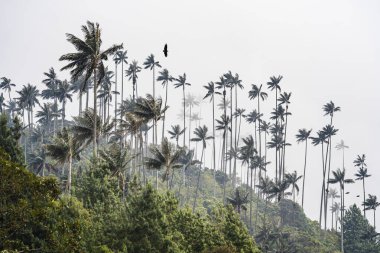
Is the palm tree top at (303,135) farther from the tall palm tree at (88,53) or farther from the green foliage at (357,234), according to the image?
the tall palm tree at (88,53)

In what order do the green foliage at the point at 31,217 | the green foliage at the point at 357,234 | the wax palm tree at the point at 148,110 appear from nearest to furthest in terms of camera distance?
the green foliage at the point at 31,217 → the wax palm tree at the point at 148,110 → the green foliage at the point at 357,234

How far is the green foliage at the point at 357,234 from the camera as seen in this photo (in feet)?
340

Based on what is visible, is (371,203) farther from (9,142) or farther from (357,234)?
(9,142)

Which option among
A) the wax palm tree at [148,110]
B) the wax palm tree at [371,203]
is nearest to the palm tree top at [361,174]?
the wax palm tree at [371,203]

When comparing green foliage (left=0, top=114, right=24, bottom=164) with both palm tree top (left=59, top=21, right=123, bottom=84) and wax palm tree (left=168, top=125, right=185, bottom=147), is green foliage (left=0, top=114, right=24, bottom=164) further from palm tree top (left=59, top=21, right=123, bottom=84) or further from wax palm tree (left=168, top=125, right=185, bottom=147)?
wax palm tree (left=168, top=125, right=185, bottom=147)

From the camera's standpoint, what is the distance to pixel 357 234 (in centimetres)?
10831

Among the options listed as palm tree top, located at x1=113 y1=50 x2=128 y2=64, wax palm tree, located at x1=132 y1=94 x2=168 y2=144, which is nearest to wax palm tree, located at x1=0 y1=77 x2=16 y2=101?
palm tree top, located at x1=113 y1=50 x2=128 y2=64

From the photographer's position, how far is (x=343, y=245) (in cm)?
10731

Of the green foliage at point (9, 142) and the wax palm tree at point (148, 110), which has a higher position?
the wax palm tree at point (148, 110)

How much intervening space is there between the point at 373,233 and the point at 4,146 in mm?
86333

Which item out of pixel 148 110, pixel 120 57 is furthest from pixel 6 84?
pixel 148 110

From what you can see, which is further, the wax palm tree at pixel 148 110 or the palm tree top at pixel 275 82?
the palm tree top at pixel 275 82

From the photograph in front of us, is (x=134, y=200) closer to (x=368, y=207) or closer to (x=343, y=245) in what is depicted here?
(x=343, y=245)

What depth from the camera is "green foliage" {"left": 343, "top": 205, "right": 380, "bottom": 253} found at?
10350cm
